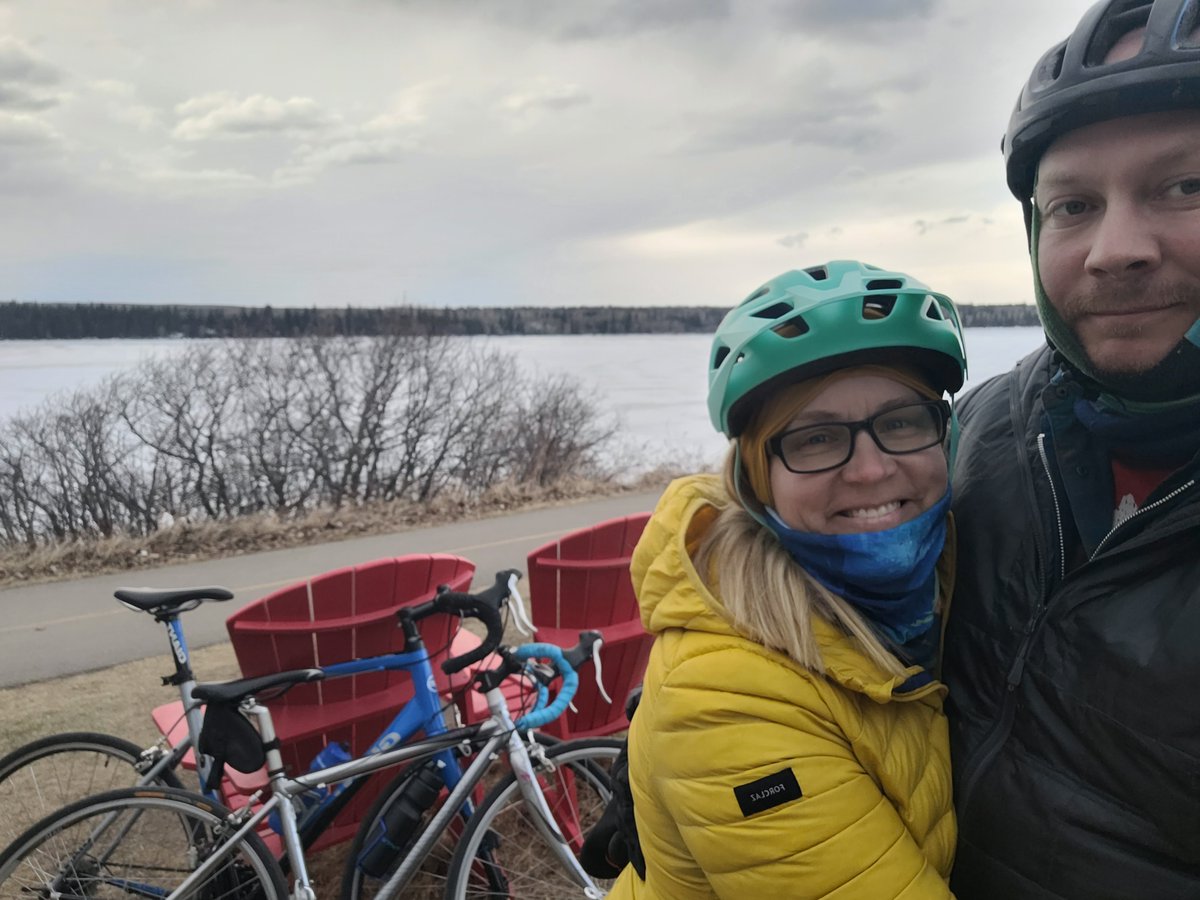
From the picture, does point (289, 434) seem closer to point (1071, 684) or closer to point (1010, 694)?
point (1010, 694)

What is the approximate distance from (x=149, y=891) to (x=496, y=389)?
1650cm

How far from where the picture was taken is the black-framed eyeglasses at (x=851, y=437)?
5.19 feet

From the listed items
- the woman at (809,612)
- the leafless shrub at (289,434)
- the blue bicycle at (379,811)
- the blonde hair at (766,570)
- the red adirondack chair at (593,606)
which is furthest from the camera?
the leafless shrub at (289,434)

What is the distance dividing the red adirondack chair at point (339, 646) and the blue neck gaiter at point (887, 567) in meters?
2.41

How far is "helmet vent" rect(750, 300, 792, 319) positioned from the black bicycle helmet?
0.45 metres

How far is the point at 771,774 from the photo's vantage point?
4.34ft

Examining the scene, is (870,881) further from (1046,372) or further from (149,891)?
(149,891)

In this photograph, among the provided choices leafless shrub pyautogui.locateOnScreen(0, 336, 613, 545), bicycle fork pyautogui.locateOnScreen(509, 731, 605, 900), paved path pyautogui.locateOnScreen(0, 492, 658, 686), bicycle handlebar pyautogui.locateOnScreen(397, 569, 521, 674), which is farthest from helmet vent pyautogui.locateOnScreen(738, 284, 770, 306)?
leafless shrub pyautogui.locateOnScreen(0, 336, 613, 545)

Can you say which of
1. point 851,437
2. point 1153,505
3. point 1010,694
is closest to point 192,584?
point 851,437

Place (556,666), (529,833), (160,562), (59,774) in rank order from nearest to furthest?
(556,666) < (529,833) < (59,774) < (160,562)

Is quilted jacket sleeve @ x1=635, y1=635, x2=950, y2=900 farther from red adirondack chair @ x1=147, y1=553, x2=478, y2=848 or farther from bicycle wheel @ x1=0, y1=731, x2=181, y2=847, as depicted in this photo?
bicycle wheel @ x1=0, y1=731, x2=181, y2=847

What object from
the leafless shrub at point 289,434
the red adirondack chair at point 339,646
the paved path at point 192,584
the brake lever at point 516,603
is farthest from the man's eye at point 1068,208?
the leafless shrub at point 289,434

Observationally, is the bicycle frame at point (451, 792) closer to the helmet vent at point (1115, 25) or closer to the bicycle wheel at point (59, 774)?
the bicycle wheel at point (59, 774)

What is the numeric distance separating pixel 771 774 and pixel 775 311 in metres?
0.84
